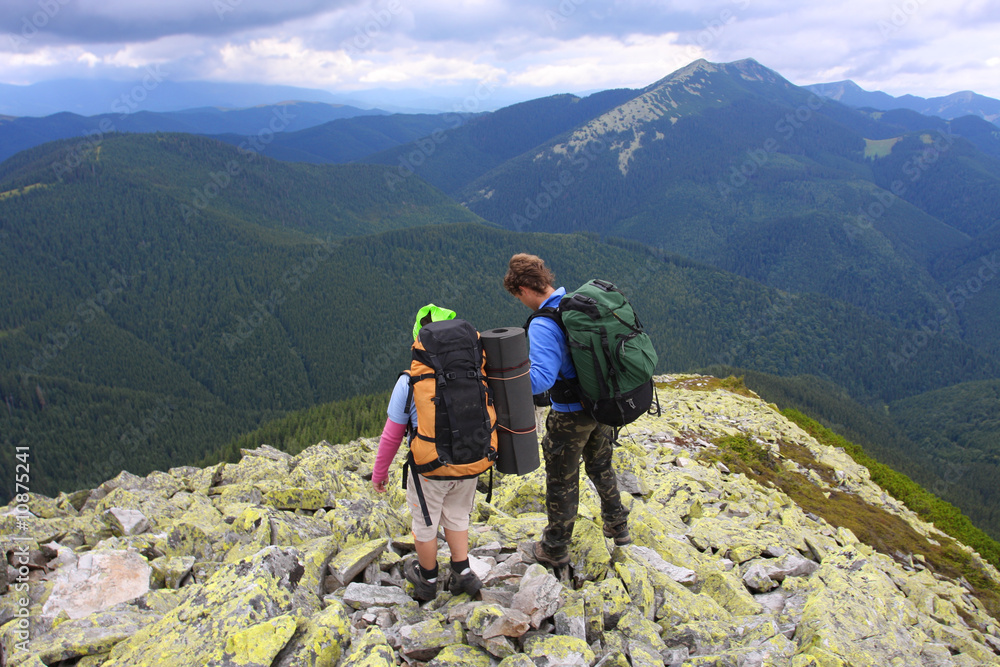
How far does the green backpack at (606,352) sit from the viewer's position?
654cm

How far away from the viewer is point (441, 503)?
6539 millimetres

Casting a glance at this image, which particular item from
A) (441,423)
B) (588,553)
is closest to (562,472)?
(588,553)

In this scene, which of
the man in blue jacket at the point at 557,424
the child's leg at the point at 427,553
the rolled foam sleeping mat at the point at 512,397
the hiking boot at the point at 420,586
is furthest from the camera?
the hiking boot at the point at 420,586

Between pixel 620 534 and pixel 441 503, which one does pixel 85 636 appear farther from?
pixel 620 534

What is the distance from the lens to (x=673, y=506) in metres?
12.7

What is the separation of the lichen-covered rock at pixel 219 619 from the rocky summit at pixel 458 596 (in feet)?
0.07

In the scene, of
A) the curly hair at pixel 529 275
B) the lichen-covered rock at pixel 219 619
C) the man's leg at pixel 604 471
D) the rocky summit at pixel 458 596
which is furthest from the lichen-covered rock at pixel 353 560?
the curly hair at pixel 529 275

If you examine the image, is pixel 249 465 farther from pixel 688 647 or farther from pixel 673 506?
pixel 688 647

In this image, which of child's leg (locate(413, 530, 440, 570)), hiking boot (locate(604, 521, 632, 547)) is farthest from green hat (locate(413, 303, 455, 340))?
hiking boot (locate(604, 521, 632, 547))

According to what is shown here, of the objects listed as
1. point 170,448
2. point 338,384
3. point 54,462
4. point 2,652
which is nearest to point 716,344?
point 338,384

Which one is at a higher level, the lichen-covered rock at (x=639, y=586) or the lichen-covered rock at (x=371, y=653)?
the lichen-covered rock at (x=371, y=653)

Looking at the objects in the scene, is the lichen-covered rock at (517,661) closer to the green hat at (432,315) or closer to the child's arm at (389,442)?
the child's arm at (389,442)

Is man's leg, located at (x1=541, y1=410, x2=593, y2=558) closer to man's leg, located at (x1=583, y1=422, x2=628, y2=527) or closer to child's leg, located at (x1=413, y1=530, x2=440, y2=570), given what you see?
man's leg, located at (x1=583, y1=422, x2=628, y2=527)

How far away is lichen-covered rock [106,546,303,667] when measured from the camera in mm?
5562
